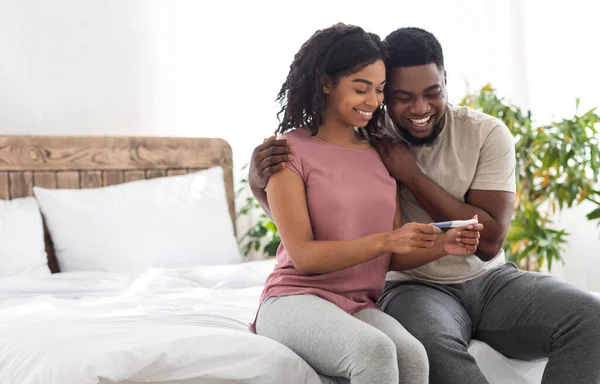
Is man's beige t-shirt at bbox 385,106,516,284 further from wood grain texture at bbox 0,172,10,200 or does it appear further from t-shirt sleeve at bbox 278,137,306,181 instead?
wood grain texture at bbox 0,172,10,200

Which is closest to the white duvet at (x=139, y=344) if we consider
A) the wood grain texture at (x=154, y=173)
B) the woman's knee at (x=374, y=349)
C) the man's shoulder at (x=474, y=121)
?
the woman's knee at (x=374, y=349)

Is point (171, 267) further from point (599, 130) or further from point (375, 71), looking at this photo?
point (599, 130)

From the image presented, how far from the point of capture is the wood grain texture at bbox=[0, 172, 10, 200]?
321cm

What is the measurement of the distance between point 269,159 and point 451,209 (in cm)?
48

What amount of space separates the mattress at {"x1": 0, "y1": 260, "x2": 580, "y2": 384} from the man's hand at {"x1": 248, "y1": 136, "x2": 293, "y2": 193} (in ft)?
1.19

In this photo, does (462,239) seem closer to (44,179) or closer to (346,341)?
(346,341)

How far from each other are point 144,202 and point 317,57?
1.51m

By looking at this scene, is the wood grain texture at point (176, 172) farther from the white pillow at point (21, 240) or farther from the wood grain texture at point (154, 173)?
the white pillow at point (21, 240)

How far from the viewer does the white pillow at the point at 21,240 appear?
2.86 m

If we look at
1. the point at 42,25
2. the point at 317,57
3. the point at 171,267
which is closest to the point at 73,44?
the point at 42,25

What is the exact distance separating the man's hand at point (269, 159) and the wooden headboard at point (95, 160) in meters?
1.64

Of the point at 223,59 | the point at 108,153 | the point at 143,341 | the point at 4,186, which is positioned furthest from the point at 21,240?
the point at 143,341

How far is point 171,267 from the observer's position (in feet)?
10.2

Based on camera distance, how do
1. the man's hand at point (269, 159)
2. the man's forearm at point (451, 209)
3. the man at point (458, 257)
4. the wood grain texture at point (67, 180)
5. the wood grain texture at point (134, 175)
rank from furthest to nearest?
1. the wood grain texture at point (134, 175)
2. the wood grain texture at point (67, 180)
3. the man's forearm at point (451, 209)
4. the man's hand at point (269, 159)
5. the man at point (458, 257)
